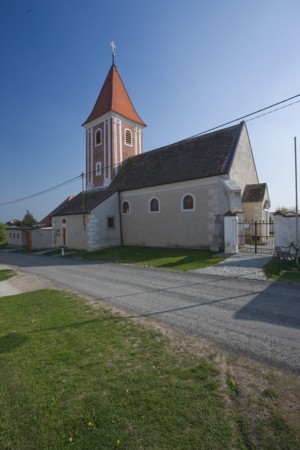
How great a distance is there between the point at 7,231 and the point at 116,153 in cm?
2580

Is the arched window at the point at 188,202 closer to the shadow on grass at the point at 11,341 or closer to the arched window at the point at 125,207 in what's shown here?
the arched window at the point at 125,207

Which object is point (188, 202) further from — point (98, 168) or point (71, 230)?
point (98, 168)

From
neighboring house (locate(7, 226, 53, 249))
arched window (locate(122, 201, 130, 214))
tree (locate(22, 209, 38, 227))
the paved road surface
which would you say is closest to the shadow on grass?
the paved road surface

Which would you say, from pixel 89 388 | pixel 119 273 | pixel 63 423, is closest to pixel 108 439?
pixel 63 423

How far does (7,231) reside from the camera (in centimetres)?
4131

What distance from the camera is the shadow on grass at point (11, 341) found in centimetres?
465

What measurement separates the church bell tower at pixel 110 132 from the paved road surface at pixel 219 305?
18.4 m

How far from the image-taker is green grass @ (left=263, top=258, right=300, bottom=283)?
31.6 feet

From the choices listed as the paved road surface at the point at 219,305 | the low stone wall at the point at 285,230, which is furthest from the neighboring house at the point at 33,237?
the low stone wall at the point at 285,230

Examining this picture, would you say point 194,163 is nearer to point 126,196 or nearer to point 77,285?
point 126,196

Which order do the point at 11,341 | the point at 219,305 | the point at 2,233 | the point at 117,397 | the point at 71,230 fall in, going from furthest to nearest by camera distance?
the point at 2,233 → the point at 71,230 → the point at 219,305 → the point at 11,341 → the point at 117,397

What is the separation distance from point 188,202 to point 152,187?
394cm

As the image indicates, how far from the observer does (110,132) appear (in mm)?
26938

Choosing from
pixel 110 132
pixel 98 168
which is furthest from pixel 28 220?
pixel 110 132
